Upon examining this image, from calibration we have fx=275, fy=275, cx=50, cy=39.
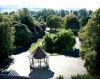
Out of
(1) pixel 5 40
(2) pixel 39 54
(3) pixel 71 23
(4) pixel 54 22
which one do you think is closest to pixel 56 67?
(2) pixel 39 54

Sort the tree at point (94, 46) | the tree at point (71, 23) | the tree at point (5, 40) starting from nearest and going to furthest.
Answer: the tree at point (94, 46) < the tree at point (5, 40) < the tree at point (71, 23)

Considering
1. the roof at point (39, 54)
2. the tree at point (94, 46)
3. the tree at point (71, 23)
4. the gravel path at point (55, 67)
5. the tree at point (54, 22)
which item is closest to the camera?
the tree at point (94, 46)

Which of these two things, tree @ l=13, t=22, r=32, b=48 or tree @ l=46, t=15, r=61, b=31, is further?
tree @ l=46, t=15, r=61, b=31

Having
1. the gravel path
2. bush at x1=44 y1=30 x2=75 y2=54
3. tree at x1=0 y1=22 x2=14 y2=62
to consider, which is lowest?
the gravel path

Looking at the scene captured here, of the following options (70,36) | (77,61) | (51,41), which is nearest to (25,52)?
(51,41)

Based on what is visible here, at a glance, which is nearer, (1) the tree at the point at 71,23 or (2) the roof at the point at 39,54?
(2) the roof at the point at 39,54

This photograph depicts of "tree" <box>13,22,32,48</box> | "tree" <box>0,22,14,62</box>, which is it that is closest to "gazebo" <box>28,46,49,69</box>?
"tree" <box>0,22,14,62</box>

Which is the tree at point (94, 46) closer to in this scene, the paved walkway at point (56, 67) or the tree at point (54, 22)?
the paved walkway at point (56, 67)

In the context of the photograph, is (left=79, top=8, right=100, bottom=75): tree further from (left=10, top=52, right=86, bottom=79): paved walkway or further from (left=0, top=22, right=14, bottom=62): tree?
(left=0, top=22, right=14, bottom=62): tree

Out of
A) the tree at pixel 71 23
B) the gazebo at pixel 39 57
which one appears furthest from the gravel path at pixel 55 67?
the tree at pixel 71 23

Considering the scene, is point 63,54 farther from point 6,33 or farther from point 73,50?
point 6,33

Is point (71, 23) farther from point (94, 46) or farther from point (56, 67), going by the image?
point (94, 46)
